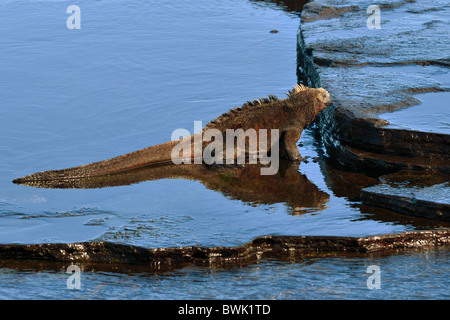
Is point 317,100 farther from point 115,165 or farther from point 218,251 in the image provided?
point 218,251

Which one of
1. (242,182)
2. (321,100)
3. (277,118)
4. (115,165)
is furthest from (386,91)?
(115,165)

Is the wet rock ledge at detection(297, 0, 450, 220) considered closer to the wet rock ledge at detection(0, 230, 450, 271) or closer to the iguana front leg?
the iguana front leg

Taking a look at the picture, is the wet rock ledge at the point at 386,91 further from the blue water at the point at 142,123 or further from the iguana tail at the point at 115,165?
the iguana tail at the point at 115,165

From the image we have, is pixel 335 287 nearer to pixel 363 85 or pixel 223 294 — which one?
pixel 223 294

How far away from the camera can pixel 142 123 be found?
8703mm

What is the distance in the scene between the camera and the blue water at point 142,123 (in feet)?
17.2

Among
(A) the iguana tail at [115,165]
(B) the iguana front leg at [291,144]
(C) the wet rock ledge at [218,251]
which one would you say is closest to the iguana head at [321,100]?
(B) the iguana front leg at [291,144]

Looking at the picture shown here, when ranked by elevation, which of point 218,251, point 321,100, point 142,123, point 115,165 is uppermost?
point 321,100

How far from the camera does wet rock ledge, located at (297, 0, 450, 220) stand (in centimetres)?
683

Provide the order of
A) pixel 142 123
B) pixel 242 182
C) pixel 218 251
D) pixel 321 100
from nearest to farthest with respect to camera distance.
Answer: pixel 218 251
pixel 242 182
pixel 321 100
pixel 142 123

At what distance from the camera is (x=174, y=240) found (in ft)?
18.2

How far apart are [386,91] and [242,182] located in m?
2.28

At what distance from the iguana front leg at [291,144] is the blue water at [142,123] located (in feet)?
0.58

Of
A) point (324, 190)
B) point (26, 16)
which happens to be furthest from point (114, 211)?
point (26, 16)
